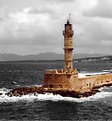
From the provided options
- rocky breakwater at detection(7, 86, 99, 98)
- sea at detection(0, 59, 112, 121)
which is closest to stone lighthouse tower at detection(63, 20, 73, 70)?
rocky breakwater at detection(7, 86, 99, 98)

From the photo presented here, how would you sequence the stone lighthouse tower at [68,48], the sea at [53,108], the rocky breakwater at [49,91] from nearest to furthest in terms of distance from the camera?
the sea at [53,108] → the rocky breakwater at [49,91] → the stone lighthouse tower at [68,48]

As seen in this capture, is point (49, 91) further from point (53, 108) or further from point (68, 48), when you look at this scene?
point (68, 48)

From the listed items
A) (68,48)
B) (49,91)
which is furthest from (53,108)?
(68,48)

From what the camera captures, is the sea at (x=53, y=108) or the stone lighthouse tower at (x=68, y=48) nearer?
the sea at (x=53, y=108)

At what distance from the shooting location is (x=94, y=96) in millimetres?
58438

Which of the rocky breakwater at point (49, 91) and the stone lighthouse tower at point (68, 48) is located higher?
the stone lighthouse tower at point (68, 48)

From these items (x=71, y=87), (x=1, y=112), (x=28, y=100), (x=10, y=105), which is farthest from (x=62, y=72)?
(x=1, y=112)

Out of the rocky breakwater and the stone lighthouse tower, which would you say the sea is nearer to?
the rocky breakwater

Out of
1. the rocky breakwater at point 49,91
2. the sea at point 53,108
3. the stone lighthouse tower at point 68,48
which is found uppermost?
the stone lighthouse tower at point 68,48

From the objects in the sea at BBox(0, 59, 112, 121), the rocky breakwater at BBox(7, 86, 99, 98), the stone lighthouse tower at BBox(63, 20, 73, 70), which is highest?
the stone lighthouse tower at BBox(63, 20, 73, 70)

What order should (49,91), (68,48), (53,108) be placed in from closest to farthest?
1. (53,108)
2. (49,91)
3. (68,48)

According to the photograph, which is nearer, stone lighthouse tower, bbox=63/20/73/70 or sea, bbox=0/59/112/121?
sea, bbox=0/59/112/121

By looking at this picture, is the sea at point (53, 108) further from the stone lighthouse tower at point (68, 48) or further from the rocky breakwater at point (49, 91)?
the stone lighthouse tower at point (68, 48)

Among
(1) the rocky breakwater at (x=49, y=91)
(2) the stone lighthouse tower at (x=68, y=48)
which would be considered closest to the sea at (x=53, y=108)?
(1) the rocky breakwater at (x=49, y=91)
